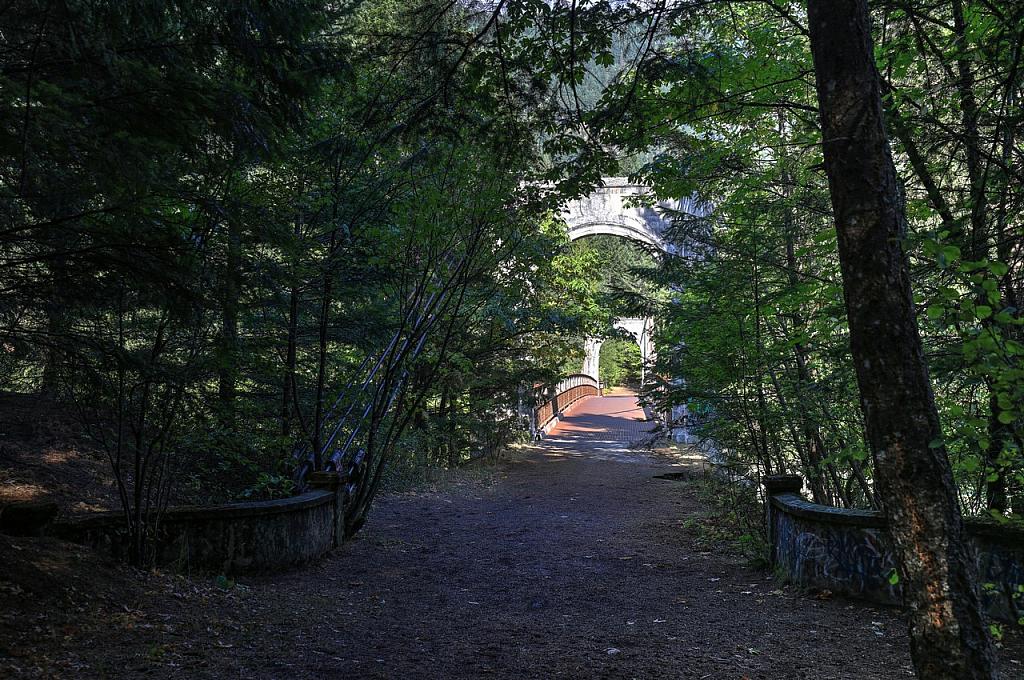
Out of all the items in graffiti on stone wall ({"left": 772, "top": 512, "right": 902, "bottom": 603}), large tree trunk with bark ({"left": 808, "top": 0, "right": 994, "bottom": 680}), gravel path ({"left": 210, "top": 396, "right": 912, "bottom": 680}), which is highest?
large tree trunk with bark ({"left": 808, "top": 0, "right": 994, "bottom": 680})

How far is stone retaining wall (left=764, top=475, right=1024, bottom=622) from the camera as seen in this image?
4.68m

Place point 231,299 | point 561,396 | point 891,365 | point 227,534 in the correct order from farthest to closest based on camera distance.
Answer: point 561,396 → point 227,534 → point 231,299 → point 891,365

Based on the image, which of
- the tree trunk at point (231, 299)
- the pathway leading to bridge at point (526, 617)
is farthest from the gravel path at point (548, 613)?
the tree trunk at point (231, 299)

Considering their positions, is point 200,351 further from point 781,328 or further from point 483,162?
point 781,328

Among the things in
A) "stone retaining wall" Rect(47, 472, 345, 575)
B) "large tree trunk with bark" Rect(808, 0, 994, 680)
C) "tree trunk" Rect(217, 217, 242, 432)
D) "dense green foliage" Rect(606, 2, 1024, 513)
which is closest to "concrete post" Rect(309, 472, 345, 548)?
"stone retaining wall" Rect(47, 472, 345, 575)

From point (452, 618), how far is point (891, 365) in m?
3.86

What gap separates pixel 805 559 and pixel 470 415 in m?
10.3

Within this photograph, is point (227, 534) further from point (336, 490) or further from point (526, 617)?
point (526, 617)

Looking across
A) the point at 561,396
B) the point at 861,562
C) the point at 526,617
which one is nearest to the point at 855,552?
the point at 861,562

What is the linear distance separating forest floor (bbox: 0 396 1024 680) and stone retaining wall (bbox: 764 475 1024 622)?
18cm

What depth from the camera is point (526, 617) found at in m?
5.61

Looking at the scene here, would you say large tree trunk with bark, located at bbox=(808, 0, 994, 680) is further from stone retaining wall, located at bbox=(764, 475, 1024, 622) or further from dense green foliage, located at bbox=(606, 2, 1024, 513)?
stone retaining wall, located at bbox=(764, 475, 1024, 622)

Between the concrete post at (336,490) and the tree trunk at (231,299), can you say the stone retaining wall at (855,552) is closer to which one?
the tree trunk at (231,299)

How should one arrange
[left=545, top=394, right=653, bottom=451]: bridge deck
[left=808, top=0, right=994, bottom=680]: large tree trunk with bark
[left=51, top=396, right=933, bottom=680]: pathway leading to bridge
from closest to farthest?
[left=808, top=0, right=994, bottom=680]: large tree trunk with bark
[left=51, top=396, right=933, bottom=680]: pathway leading to bridge
[left=545, top=394, right=653, bottom=451]: bridge deck
